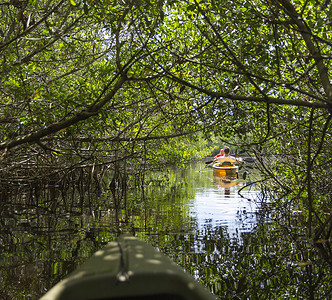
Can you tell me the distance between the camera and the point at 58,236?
593 centimetres

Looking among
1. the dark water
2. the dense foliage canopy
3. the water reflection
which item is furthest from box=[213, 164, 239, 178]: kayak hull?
the dense foliage canopy

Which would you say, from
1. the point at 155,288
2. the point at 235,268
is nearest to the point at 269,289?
the point at 235,268

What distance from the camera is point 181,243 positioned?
5465 millimetres

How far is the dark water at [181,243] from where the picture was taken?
3.86 m

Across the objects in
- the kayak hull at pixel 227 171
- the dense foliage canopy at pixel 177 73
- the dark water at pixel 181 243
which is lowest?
the dark water at pixel 181 243

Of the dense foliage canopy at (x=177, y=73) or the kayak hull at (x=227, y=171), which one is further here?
the kayak hull at (x=227, y=171)

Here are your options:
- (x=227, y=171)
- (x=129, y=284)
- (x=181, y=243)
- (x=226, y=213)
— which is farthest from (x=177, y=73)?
(x=227, y=171)

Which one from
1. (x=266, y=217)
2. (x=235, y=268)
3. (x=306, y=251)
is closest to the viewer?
(x=235, y=268)

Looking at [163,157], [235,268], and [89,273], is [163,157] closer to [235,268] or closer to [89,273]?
[235,268]

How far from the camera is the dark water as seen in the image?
386 centimetres

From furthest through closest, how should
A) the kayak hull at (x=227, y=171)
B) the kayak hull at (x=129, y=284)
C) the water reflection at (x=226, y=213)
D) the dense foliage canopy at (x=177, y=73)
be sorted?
the kayak hull at (x=227, y=171)
the water reflection at (x=226, y=213)
the dense foliage canopy at (x=177, y=73)
the kayak hull at (x=129, y=284)

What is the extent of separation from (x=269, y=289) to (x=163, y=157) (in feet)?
32.6

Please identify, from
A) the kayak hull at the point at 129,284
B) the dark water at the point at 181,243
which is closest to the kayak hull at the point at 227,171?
the dark water at the point at 181,243

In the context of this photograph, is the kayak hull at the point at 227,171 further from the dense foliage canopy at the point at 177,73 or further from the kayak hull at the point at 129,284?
the kayak hull at the point at 129,284
